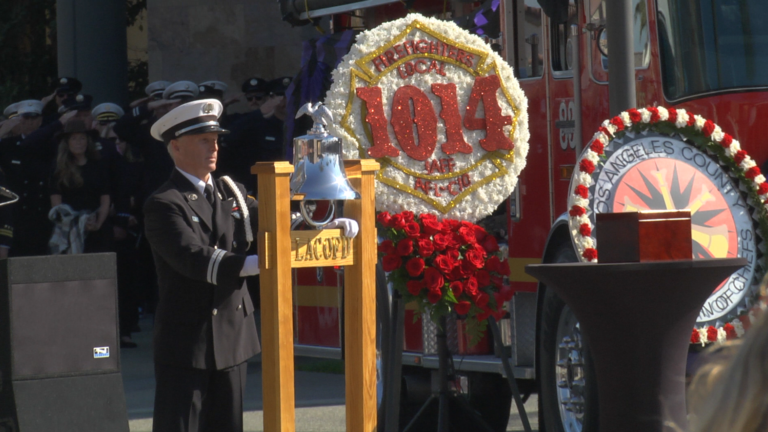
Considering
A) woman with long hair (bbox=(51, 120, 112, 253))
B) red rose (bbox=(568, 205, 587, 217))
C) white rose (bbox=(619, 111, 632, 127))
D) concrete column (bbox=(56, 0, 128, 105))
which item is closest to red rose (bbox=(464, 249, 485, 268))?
red rose (bbox=(568, 205, 587, 217))

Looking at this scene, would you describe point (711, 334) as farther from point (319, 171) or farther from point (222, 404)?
point (222, 404)

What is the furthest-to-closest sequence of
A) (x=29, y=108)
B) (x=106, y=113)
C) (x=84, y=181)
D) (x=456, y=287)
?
1. (x=106, y=113)
2. (x=29, y=108)
3. (x=84, y=181)
4. (x=456, y=287)

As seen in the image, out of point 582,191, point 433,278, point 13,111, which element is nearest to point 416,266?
point 433,278

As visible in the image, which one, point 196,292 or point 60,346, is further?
point 60,346

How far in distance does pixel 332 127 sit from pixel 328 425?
305 centimetres

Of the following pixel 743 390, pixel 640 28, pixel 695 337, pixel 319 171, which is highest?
pixel 640 28

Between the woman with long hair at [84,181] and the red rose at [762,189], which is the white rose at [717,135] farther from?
the woman with long hair at [84,181]

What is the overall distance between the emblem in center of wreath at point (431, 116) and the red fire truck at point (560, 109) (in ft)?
2.31

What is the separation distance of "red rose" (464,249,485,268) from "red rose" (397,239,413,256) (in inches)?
10.6

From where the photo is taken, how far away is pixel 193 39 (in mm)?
15977

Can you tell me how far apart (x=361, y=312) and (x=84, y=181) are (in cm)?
706

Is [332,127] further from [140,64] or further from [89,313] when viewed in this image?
[140,64]

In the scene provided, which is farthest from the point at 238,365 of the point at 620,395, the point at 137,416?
the point at 137,416

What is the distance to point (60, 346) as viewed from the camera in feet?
19.0
